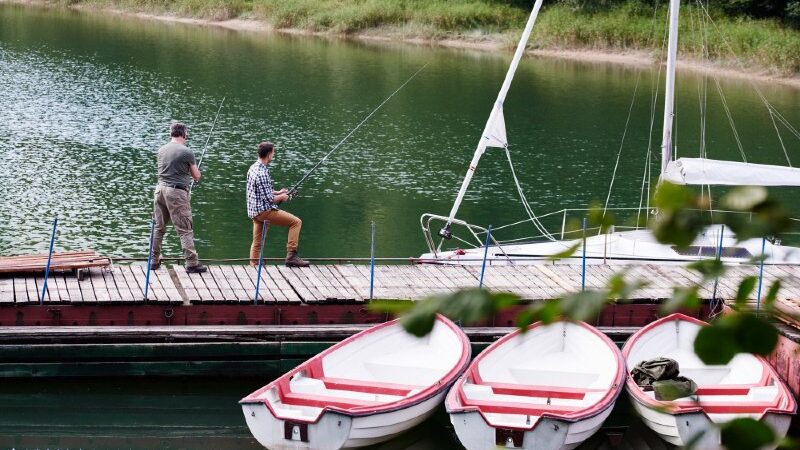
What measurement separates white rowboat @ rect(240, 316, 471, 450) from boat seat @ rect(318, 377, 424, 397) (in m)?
0.01

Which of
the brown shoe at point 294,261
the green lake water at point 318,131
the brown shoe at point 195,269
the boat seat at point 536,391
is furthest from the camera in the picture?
the green lake water at point 318,131

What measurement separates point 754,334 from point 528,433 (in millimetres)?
11005

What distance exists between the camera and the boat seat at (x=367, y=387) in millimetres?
14104

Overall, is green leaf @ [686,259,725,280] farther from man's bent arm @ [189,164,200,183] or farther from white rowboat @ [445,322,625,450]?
man's bent arm @ [189,164,200,183]

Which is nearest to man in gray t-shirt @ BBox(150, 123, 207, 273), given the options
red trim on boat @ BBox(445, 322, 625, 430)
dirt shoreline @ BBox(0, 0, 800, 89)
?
red trim on boat @ BBox(445, 322, 625, 430)

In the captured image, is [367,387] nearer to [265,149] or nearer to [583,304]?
[265,149]

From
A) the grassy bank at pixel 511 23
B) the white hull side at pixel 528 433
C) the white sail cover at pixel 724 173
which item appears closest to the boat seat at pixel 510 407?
the white hull side at pixel 528 433

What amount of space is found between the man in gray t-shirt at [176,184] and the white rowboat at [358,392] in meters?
3.04

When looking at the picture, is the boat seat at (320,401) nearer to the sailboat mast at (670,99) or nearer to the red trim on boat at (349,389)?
the red trim on boat at (349,389)

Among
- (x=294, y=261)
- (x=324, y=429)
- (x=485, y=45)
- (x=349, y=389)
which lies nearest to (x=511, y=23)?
(x=485, y=45)

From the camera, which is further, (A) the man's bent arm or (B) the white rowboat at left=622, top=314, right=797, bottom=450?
(A) the man's bent arm

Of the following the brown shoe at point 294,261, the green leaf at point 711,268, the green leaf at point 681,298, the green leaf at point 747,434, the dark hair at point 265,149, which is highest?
the green leaf at point 711,268

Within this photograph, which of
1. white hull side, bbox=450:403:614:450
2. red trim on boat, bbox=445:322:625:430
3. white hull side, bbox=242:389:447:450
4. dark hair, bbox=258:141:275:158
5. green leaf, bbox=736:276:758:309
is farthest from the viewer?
dark hair, bbox=258:141:275:158

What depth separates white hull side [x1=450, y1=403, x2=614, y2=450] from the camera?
13.1 meters
